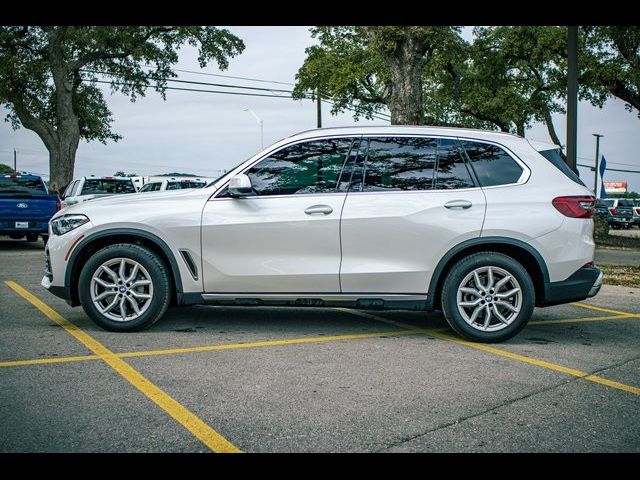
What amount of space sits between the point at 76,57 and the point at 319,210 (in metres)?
29.7

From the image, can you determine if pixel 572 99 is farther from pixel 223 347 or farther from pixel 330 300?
pixel 223 347

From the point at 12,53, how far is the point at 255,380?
98.1ft

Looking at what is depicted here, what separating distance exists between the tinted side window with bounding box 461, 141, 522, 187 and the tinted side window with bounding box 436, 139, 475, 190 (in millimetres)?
94

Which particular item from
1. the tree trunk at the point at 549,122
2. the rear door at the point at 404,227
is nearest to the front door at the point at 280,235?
the rear door at the point at 404,227

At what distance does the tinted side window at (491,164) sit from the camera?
6.07 metres

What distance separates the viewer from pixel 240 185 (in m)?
5.86

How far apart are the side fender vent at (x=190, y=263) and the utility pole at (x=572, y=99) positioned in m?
9.48

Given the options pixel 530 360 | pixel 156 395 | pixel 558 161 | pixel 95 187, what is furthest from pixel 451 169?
pixel 95 187

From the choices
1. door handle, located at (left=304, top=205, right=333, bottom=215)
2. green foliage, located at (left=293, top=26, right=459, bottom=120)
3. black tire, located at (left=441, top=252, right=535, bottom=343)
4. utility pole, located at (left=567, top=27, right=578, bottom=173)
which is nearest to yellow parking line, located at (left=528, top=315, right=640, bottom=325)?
black tire, located at (left=441, top=252, right=535, bottom=343)

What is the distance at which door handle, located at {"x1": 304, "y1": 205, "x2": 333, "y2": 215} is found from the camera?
596cm

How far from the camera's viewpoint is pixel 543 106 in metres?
32.7

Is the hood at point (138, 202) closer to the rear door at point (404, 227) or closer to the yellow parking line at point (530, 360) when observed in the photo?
the rear door at point (404, 227)
